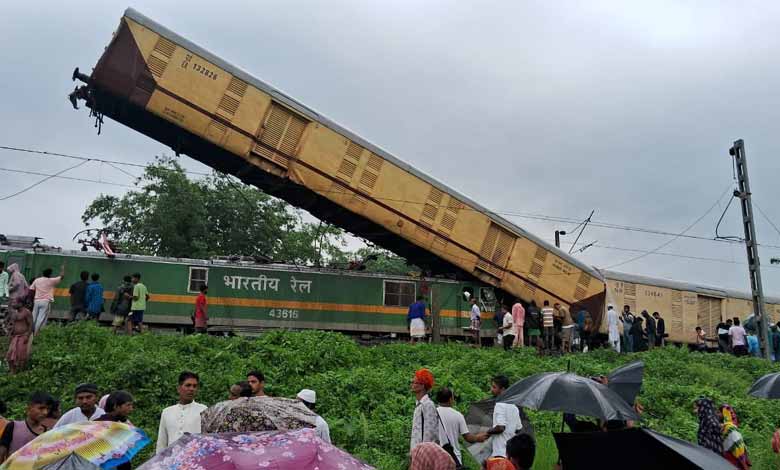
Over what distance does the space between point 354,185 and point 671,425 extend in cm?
957

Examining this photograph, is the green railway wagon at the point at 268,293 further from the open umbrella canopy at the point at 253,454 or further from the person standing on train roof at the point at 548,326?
the open umbrella canopy at the point at 253,454

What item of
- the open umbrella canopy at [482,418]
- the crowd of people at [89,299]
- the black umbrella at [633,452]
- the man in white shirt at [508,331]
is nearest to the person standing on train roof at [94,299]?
the crowd of people at [89,299]

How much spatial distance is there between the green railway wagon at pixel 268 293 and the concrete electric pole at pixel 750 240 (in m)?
7.36

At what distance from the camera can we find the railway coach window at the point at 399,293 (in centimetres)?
1962

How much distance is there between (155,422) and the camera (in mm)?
9531

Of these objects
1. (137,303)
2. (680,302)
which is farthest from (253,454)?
(680,302)

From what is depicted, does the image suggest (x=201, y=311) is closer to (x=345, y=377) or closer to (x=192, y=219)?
(x=345, y=377)

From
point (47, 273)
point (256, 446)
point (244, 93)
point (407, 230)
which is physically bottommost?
point (256, 446)

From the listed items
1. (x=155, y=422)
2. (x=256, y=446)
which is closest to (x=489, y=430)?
(x=256, y=446)

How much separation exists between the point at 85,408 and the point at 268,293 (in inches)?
497

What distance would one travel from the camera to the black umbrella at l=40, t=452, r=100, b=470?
3.77m

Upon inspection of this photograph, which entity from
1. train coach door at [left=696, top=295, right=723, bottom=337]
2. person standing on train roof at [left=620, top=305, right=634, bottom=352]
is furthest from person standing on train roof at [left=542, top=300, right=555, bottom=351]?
train coach door at [left=696, top=295, right=723, bottom=337]

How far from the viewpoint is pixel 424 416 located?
5.75 m

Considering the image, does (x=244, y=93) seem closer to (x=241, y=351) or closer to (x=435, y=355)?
(x=241, y=351)
